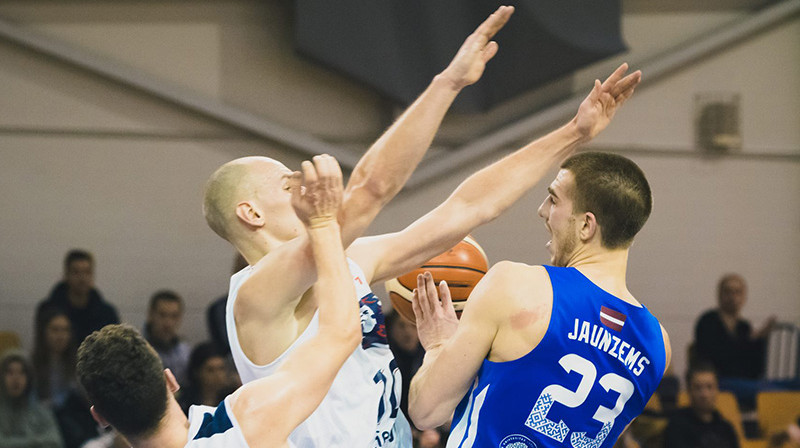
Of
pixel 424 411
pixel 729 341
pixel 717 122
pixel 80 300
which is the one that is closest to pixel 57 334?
pixel 80 300

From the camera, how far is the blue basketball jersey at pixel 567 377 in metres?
2.80

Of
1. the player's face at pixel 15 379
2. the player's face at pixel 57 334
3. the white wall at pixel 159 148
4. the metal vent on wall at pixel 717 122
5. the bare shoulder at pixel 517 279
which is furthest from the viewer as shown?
the metal vent on wall at pixel 717 122

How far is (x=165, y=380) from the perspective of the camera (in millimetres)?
2588

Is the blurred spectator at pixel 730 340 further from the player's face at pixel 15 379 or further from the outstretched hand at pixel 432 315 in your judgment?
the outstretched hand at pixel 432 315

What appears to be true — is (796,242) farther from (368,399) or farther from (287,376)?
(287,376)

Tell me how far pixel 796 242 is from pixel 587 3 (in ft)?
10.7

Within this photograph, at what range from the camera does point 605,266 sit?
2928 millimetres

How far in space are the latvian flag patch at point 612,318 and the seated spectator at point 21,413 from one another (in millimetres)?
4717

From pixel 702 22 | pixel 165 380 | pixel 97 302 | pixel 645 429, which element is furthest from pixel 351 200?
pixel 702 22

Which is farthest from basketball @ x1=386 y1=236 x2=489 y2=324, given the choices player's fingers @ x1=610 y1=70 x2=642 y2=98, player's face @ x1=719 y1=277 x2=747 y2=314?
player's face @ x1=719 y1=277 x2=747 y2=314

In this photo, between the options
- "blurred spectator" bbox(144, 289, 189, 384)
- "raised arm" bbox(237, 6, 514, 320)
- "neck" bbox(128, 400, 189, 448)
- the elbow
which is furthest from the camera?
"blurred spectator" bbox(144, 289, 189, 384)

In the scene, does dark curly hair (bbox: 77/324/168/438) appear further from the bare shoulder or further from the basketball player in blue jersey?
the bare shoulder

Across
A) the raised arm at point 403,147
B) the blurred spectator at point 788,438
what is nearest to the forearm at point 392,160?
the raised arm at point 403,147

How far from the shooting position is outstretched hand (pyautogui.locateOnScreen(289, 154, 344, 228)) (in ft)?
8.02
